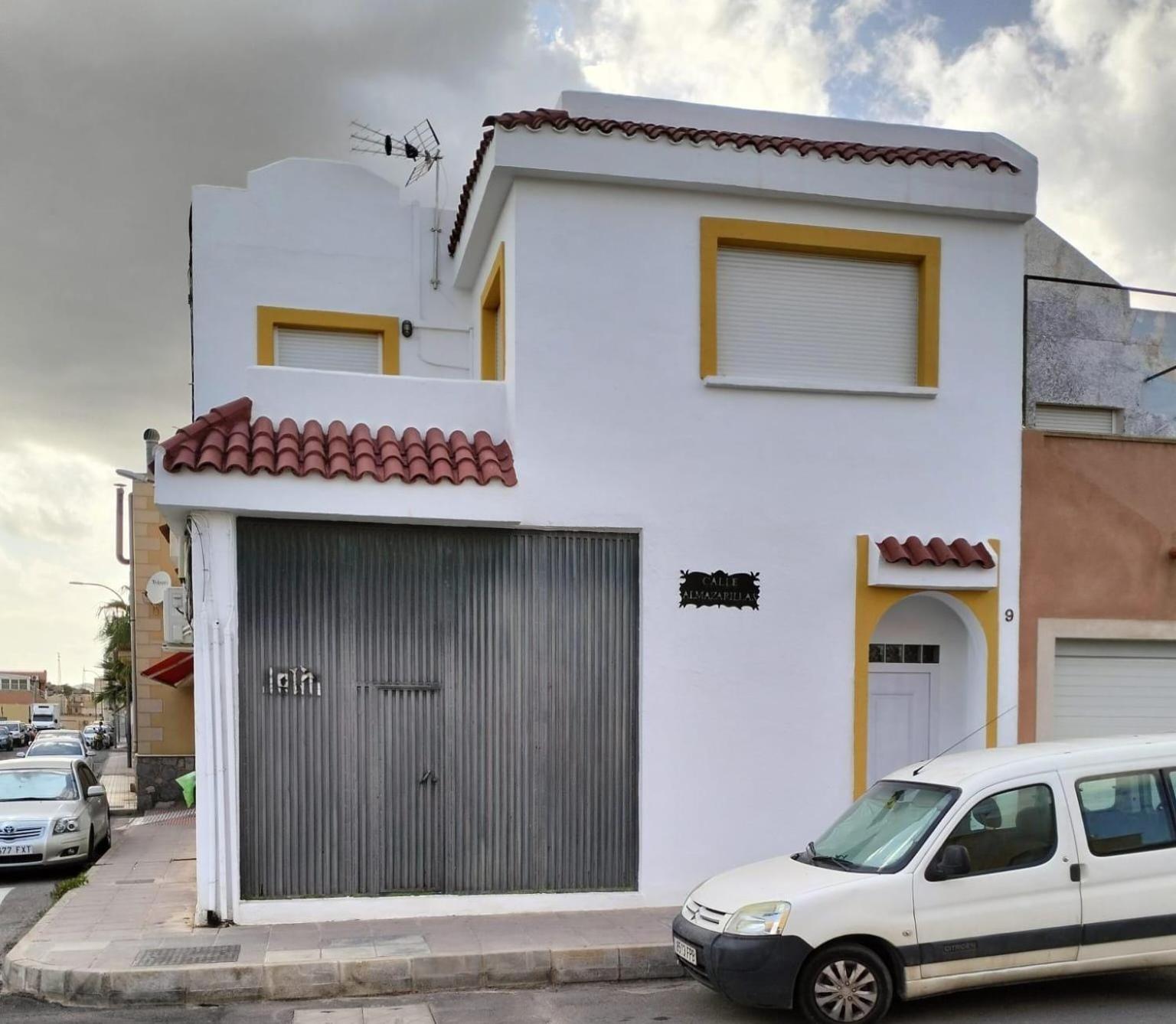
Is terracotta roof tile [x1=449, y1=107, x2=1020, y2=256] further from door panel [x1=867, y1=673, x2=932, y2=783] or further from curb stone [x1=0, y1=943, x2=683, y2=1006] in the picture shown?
curb stone [x1=0, y1=943, x2=683, y2=1006]

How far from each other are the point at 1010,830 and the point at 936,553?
371 cm

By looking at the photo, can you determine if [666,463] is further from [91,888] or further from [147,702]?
[147,702]

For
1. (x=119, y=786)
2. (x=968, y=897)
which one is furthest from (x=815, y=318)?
(x=119, y=786)

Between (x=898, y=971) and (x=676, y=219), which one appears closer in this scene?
(x=898, y=971)

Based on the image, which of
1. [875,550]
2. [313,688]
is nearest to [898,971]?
[875,550]

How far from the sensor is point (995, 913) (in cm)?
651

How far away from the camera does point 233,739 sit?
891 centimetres

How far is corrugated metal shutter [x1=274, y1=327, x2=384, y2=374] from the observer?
12.7m

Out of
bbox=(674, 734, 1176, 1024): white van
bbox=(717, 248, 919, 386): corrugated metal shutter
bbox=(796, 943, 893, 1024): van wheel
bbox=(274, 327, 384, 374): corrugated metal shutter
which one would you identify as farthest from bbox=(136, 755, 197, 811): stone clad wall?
bbox=(796, 943, 893, 1024): van wheel

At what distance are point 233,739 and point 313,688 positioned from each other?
75 cm

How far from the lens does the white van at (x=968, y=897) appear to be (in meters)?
6.36

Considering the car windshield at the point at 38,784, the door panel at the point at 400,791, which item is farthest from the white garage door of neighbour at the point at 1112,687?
the car windshield at the point at 38,784

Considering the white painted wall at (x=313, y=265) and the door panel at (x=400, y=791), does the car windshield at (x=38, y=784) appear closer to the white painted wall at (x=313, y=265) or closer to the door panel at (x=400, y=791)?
the white painted wall at (x=313, y=265)

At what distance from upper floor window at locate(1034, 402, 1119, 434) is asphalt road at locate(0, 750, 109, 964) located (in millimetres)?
12287
